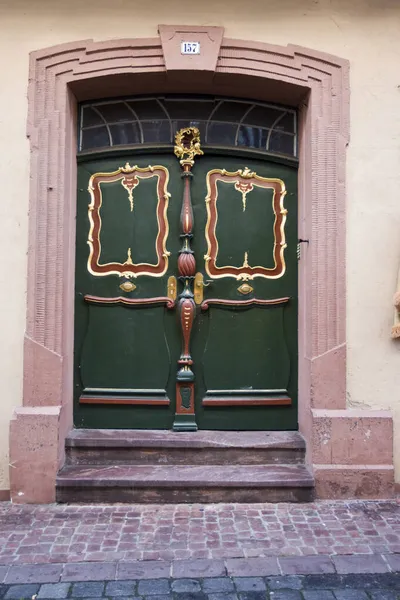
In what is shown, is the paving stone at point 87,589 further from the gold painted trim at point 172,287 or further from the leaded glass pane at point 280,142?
the leaded glass pane at point 280,142

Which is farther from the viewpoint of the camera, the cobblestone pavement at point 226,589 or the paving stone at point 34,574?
the paving stone at point 34,574

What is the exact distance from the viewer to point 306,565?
3244mm

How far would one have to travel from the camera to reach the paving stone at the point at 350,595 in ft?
9.57

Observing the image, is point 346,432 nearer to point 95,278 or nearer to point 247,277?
point 247,277

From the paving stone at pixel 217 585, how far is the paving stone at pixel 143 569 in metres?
0.26

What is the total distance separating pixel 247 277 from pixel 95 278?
57.0 inches

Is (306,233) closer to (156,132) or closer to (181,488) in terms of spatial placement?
(156,132)

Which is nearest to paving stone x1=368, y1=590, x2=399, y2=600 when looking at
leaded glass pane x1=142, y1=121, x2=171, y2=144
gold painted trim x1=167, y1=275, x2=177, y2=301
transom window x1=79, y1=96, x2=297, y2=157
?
gold painted trim x1=167, y1=275, x2=177, y2=301

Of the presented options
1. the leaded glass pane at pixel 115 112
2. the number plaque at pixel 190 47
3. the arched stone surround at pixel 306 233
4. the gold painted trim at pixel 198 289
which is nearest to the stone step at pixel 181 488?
the arched stone surround at pixel 306 233

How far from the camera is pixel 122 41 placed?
448cm

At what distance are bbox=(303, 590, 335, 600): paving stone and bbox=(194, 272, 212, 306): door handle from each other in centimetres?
259

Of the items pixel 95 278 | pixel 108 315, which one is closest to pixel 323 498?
pixel 108 315

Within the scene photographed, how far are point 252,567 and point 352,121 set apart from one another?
3653 mm

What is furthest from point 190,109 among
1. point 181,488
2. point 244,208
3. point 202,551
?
point 202,551
